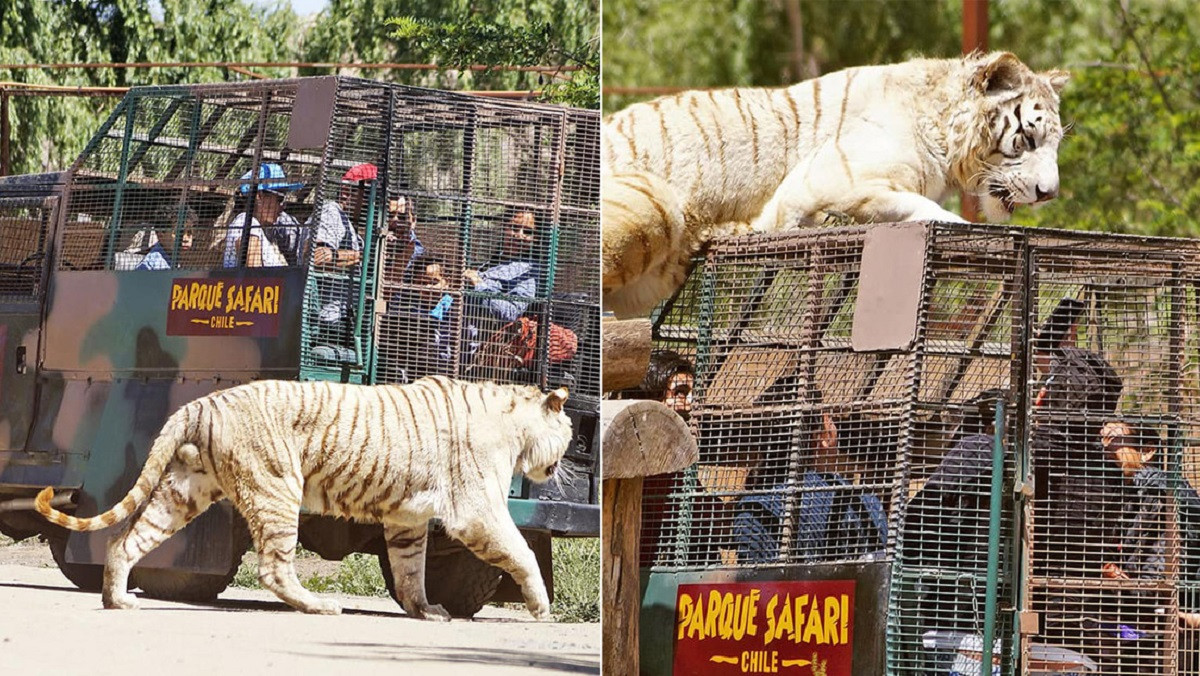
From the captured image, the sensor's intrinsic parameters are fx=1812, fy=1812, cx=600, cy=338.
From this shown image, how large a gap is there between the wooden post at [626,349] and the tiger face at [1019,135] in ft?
3.22

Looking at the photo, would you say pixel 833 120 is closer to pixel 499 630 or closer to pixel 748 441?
pixel 748 441

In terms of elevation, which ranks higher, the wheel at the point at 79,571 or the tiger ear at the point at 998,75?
the tiger ear at the point at 998,75

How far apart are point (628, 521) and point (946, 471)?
0.71 metres

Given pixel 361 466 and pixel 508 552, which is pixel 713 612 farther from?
pixel 361 466

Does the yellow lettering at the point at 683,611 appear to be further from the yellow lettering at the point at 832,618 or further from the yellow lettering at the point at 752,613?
the yellow lettering at the point at 832,618

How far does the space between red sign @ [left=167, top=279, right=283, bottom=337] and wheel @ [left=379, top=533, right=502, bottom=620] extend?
67 centimetres

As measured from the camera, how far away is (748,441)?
4.16 meters

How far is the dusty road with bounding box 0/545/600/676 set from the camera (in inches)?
166

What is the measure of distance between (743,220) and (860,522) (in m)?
0.98

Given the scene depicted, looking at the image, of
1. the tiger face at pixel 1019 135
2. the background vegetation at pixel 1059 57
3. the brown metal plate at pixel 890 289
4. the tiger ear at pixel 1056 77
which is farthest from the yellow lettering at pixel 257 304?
the background vegetation at pixel 1059 57

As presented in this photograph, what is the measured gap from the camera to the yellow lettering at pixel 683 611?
411 cm

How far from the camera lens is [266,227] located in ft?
15.2

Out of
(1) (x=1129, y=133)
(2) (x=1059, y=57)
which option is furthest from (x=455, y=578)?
(2) (x=1059, y=57)

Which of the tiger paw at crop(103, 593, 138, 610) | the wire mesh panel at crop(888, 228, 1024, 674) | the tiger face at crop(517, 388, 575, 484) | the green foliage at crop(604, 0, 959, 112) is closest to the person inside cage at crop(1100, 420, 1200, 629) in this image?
the wire mesh panel at crop(888, 228, 1024, 674)
